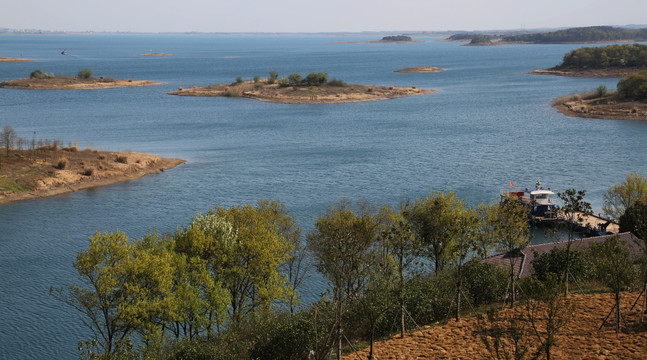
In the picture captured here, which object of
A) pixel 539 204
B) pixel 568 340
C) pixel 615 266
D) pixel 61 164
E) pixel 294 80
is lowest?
pixel 539 204

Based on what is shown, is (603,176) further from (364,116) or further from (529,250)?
(364,116)

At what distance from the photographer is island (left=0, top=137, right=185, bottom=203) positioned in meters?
71.6

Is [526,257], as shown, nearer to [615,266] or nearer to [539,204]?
[615,266]

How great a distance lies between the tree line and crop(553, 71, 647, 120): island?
91898mm

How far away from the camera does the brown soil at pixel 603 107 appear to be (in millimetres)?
118875

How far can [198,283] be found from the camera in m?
33.6

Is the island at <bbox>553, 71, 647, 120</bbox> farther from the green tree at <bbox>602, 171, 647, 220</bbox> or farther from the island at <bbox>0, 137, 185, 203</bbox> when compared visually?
the island at <bbox>0, 137, 185, 203</bbox>

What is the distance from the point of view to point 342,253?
27391 millimetres

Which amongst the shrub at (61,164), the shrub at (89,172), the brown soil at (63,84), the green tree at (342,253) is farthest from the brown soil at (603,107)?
the brown soil at (63,84)

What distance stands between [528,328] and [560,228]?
32336 millimetres

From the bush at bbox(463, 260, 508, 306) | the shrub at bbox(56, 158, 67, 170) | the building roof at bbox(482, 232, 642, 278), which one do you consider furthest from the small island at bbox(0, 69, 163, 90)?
the bush at bbox(463, 260, 508, 306)

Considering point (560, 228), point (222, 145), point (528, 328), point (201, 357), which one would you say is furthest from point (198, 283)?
point (222, 145)

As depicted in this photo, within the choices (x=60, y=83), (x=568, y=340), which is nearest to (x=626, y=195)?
(x=568, y=340)

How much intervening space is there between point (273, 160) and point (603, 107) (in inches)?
2763
